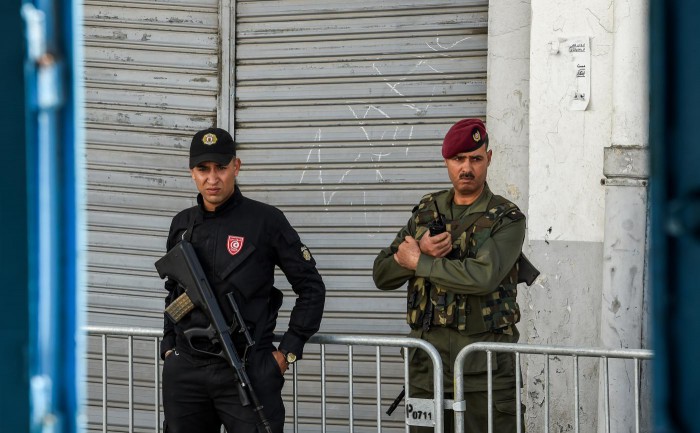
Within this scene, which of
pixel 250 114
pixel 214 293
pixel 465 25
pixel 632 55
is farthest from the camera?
pixel 250 114

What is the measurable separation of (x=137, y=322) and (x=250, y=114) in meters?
1.61

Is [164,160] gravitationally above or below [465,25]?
below

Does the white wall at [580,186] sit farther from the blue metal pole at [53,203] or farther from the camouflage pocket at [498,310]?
the blue metal pole at [53,203]

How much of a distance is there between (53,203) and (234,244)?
341cm

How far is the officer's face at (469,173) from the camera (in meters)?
5.23

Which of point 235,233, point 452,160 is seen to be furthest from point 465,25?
point 235,233

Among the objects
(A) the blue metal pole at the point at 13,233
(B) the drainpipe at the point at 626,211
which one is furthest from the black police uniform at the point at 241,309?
(A) the blue metal pole at the point at 13,233

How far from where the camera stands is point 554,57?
21.2 feet

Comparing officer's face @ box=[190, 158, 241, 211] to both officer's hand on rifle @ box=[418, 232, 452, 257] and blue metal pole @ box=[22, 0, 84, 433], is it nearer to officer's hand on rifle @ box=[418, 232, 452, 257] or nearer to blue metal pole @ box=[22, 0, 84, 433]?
officer's hand on rifle @ box=[418, 232, 452, 257]

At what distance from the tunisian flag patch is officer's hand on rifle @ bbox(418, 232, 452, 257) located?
85cm

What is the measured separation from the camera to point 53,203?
1.63 m

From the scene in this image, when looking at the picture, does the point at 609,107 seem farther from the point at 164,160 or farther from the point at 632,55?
the point at 164,160

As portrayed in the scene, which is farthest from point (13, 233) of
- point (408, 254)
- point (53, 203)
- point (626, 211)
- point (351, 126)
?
point (351, 126)

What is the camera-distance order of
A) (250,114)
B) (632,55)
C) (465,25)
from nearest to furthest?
(632,55) < (465,25) < (250,114)
